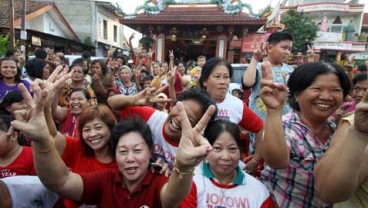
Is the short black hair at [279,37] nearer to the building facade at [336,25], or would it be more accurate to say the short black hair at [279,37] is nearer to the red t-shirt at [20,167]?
the red t-shirt at [20,167]

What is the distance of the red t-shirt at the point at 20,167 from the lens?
1873 mm

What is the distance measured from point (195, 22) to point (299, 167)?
12088mm

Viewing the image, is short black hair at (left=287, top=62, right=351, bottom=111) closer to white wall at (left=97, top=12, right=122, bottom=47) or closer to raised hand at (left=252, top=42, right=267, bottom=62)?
raised hand at (left=252, top=42, right=267, bottom=62)

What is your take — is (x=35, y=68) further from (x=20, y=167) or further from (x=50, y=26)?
(x=50, y=26)

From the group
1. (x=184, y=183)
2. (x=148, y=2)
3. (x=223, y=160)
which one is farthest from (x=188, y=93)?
(x=148, y=2)

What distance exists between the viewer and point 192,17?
43.2ft

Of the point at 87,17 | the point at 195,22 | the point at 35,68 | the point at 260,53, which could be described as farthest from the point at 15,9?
the point at 260,53

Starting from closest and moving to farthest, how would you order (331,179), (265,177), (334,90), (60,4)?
1. (331,179)
2. (334,90)
3. (265,177)
4. (60,4)

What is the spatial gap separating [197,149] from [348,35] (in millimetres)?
26733

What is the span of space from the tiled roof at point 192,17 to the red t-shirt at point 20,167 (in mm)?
11634

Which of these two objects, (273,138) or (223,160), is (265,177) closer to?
(223,160)

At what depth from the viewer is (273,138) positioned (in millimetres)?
Answer: 1377

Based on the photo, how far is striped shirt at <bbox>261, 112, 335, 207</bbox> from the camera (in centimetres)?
152

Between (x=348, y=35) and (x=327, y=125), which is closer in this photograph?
(x=327, y=125)
